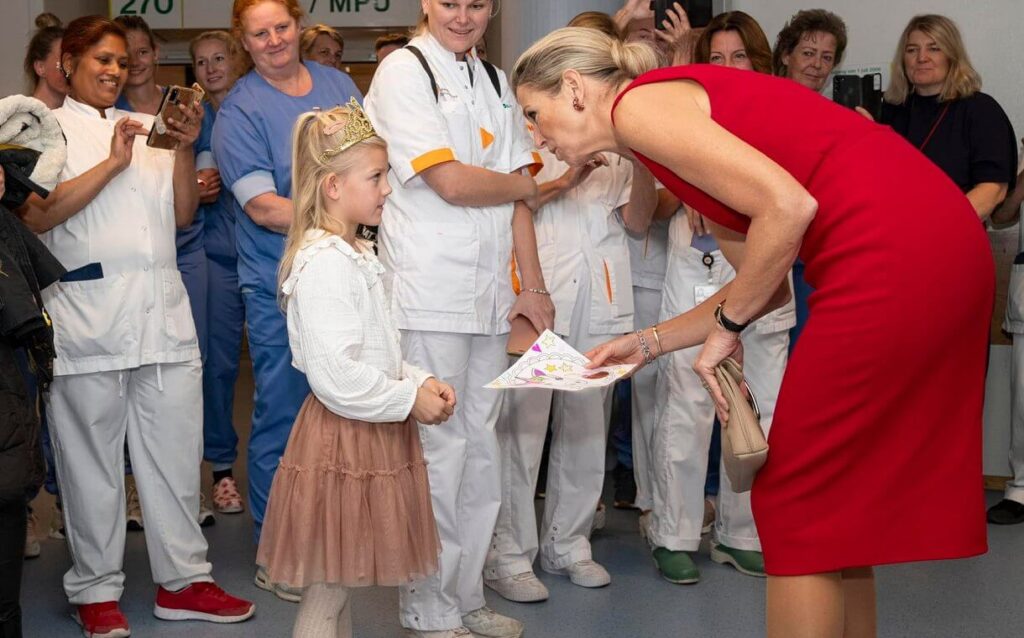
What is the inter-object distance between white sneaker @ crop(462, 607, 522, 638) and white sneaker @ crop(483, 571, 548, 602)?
0.89 feet

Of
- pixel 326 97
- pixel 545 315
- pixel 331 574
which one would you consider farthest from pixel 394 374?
pixel 326 97

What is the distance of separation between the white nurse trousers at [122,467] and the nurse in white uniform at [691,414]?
53.3 inches

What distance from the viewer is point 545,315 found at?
10.3 ft

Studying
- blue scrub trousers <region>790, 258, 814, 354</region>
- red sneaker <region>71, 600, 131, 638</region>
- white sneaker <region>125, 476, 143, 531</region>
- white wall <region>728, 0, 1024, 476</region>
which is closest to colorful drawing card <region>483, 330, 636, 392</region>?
red sneaker <region>71, 600, 131, 638</region>

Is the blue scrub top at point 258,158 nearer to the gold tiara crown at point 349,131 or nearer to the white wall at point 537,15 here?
the gold tiara crown at point 349,131

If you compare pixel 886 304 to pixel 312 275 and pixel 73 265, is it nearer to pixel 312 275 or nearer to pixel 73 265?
pixel 312 275

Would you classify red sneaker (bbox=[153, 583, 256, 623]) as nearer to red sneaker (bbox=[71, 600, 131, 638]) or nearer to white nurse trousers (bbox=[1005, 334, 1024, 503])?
red sneaker (bbox=[71, 600, 131, 638])

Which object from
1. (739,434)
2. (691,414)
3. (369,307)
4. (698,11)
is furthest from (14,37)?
(739,434)

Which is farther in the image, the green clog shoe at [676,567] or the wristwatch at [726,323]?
the green clog shoe at [676,567]

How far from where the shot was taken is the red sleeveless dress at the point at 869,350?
188cm

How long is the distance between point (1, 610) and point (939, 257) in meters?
1.98

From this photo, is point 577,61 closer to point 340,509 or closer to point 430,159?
point 430,159

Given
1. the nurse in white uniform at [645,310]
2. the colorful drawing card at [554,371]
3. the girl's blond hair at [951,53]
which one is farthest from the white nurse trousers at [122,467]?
the girl's blond hair at [951,53]

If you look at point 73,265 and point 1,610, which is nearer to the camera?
point 1,610
